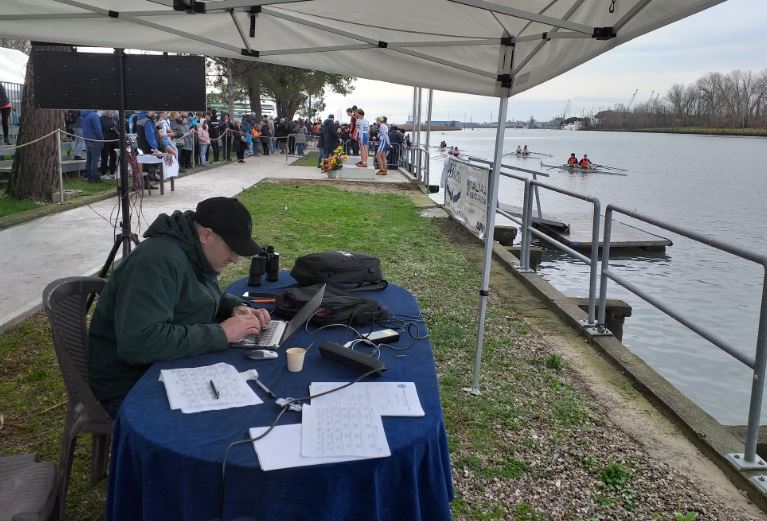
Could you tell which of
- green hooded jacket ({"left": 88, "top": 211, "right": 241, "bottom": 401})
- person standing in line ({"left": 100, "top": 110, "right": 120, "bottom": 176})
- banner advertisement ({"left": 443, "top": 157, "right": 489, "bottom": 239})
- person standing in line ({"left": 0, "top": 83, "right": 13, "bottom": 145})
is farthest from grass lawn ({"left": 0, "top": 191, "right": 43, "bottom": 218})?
green hooded jacket ({"left": 88, "top": 211, "right": 241, "bottom": 401})

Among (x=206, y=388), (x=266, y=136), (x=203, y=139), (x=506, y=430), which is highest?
(x=266, y=136)

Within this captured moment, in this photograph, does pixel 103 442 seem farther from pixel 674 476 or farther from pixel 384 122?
pixel 384 122

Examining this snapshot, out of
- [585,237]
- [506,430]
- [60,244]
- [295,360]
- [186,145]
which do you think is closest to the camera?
[295,360]

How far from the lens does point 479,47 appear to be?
4.08 meters

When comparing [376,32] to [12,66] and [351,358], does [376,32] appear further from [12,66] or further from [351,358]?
[12,66]

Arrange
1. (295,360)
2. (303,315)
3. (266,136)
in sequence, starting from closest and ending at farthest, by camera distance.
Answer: (295,360) < (303,315) < (266,136)

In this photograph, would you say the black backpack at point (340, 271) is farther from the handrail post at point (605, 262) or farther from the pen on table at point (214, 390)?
the handrail post at point (605, 262)

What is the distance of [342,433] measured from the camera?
6.05 ft

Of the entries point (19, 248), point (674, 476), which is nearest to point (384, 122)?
point (19, 248)

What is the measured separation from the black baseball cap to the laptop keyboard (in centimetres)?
36

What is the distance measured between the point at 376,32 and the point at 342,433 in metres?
3.13

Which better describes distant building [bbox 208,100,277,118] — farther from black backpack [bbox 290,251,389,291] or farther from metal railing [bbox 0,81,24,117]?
black backpack [bbox 290,251,389,291]

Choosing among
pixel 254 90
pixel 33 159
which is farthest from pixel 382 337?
pixel 254 90

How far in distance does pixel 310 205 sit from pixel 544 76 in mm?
8844
